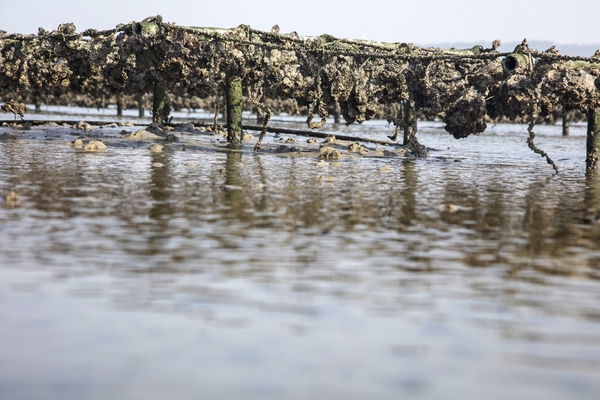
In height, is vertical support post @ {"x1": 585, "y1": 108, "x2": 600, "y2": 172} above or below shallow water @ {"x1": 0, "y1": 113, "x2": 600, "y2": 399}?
above

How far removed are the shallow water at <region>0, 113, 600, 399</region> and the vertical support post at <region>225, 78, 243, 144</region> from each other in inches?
482

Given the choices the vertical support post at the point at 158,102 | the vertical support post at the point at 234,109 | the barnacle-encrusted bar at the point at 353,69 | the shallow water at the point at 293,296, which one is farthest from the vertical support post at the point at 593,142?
the vertical support post at the point at 158,102

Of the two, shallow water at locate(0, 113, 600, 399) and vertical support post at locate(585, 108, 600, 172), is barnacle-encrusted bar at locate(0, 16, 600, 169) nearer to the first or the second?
vertical support post at locate(585, 108, 600, 172)

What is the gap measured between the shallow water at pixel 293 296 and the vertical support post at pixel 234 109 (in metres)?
12.2

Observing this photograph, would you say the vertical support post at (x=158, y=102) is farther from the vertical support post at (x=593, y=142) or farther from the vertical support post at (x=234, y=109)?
the vertical support post at (x=593, y=142)

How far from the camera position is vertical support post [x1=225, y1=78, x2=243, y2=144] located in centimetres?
2373

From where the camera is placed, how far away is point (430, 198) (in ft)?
39.7

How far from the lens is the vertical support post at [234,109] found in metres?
23.7

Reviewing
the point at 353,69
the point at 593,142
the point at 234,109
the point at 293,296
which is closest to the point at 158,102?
the point at 234,109

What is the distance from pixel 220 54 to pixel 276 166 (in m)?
5.70

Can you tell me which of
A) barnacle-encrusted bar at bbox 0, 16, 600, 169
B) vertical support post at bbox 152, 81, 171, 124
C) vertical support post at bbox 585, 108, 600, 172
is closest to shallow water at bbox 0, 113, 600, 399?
barnacle-encrusted bar at bbox 0, 16, 600, 169

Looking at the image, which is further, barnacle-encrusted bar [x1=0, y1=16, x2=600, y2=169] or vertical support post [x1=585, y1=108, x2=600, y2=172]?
vertical support post [x1=585, y1=108, x2=600, y2=172]

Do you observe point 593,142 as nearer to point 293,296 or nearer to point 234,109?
point 234,109

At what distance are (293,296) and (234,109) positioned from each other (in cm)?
1917
